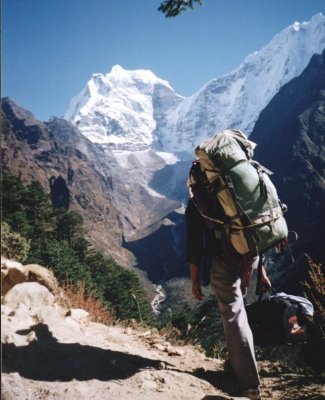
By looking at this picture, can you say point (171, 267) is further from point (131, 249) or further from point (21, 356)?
point (21, 356)

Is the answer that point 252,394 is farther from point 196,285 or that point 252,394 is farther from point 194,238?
point 194,238

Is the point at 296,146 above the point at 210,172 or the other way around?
above

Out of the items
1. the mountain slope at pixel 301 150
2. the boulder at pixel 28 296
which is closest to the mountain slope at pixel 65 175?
the mountain slope at pixel 301 150

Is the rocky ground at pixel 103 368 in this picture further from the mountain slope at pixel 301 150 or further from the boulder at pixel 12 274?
the mountain slope at pixel 301 150

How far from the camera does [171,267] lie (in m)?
150

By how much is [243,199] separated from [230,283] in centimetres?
65

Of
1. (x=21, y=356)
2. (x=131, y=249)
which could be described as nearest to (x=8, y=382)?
(x=21, y=356)

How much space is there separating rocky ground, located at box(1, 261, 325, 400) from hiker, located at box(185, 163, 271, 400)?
274 millimetres

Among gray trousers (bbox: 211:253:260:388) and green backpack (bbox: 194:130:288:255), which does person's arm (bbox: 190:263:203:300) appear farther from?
green backpack (bbox: 194:130:288:255)

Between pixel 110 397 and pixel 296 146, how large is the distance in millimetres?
149426

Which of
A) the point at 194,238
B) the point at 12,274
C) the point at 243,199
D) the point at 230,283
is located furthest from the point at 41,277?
the point at 243,199

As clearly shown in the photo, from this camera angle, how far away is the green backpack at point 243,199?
2.71m

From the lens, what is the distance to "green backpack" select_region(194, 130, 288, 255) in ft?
8.91

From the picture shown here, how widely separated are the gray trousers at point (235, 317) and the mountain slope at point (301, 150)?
7741 cm
